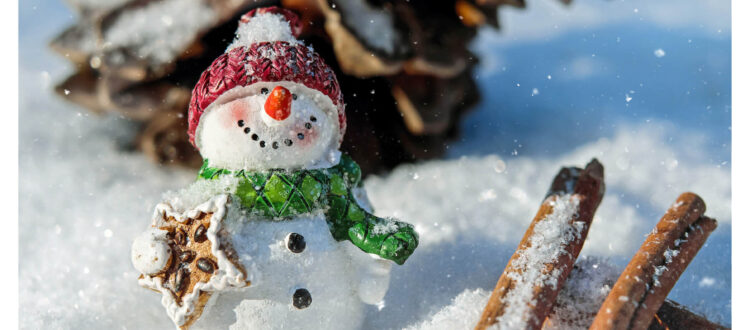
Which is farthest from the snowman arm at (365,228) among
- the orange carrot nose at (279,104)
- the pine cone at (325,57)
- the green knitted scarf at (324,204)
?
the pine cone at (325,57)

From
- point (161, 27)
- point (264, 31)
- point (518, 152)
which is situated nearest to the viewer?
point (264, 31)

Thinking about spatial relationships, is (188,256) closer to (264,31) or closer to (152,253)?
(152,253)

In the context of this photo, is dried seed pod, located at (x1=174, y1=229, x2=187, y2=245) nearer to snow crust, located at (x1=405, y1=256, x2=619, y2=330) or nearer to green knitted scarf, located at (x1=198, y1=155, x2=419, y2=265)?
green knitted scarf, located at (x1=198, y1=155, x2=419, y2=265)

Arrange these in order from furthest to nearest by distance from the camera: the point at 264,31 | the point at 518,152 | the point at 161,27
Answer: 1. the point at 518,152
2. the point at 161,27
3. the point at 264,31

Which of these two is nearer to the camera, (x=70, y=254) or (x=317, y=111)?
(x=317, y=111)

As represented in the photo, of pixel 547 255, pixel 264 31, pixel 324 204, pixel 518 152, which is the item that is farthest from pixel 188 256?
pixel 518 152

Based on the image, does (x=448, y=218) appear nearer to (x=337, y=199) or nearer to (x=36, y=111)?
(x=337, y=199)

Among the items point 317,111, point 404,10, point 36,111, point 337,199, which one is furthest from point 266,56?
point 36,111

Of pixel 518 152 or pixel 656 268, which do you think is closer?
pixel 656 268
